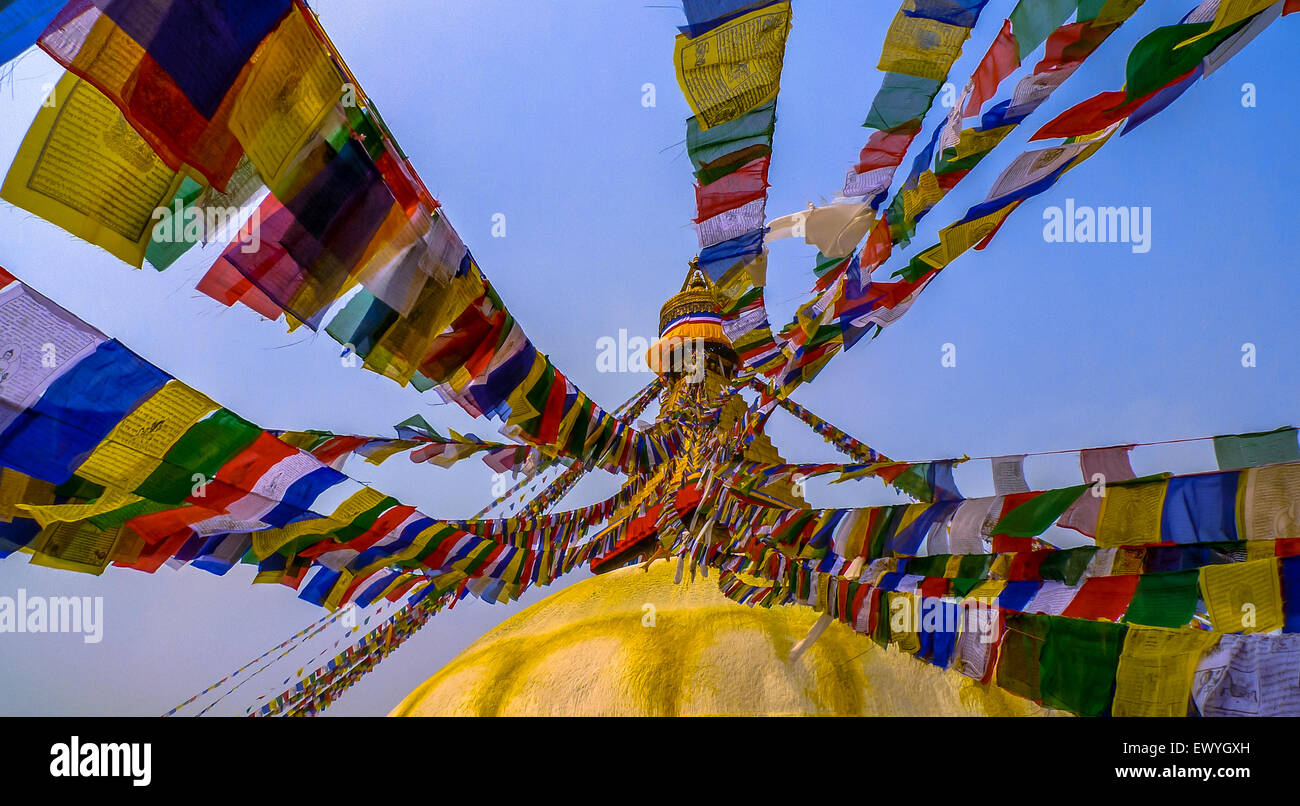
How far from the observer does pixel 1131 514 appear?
2.18 metres

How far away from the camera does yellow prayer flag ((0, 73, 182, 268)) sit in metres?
1.10

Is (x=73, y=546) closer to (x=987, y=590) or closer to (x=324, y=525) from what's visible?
(x=324, y=525)

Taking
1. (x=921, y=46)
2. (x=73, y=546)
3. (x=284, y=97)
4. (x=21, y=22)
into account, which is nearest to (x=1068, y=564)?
(x=921, y=46)

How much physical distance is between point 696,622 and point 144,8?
150 inches

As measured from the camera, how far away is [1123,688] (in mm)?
1666

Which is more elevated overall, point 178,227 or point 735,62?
point 735,62

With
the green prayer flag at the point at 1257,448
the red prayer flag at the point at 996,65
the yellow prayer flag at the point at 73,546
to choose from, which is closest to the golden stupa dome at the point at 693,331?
the red prayer flag at the point at 996,65

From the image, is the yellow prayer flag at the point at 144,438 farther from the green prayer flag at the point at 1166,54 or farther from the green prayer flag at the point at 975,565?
the green prayer flag at the point at 975,565

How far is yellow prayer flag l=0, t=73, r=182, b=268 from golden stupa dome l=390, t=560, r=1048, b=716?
10.2 feet

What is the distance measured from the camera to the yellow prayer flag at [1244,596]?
156 centimetres

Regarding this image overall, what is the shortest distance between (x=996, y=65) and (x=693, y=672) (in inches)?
125

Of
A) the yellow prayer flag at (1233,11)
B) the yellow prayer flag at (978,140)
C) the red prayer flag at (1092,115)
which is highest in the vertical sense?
the yellow prayer flag at (978,140)

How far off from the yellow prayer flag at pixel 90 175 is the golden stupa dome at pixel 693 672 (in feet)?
10.2
